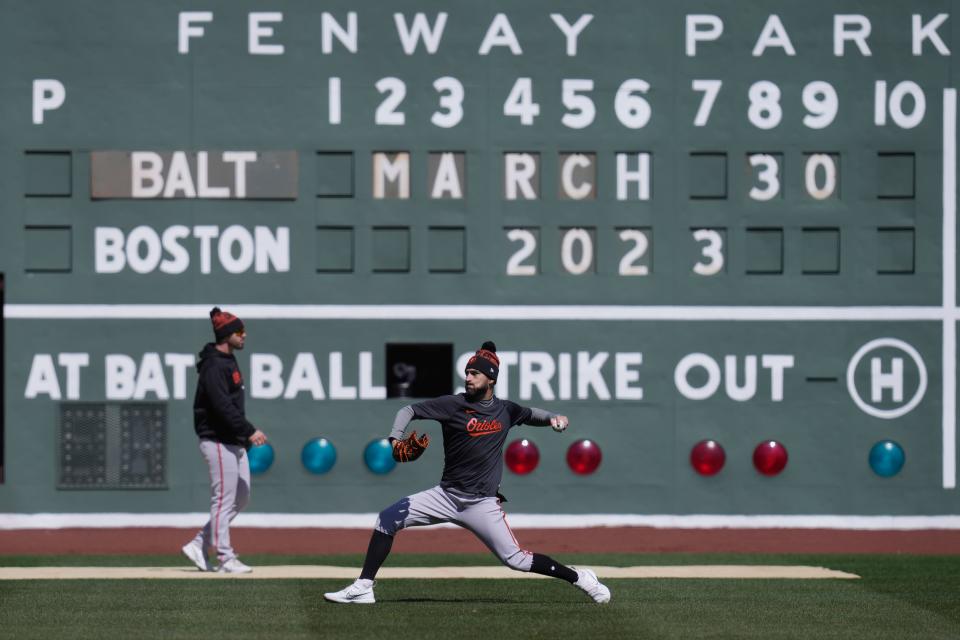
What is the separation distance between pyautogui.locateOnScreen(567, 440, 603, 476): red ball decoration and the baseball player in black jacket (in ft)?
14.9

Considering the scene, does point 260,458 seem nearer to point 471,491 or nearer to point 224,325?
point 224,325

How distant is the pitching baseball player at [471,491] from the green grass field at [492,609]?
0.30m

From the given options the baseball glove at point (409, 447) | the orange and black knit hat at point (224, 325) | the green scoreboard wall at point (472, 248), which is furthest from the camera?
the green scoreboard wall at point (472, 248)

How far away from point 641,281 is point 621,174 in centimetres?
110

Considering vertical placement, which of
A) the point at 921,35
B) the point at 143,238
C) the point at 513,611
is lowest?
the point at 513,611

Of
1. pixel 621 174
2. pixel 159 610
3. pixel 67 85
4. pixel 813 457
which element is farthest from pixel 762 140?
pixel 159 610

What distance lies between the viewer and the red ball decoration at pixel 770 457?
16656mm

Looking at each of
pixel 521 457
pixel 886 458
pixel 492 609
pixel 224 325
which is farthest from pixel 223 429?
pixel 886 458

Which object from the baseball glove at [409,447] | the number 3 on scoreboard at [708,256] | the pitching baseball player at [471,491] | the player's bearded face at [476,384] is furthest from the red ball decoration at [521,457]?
the baseball glove at [409,447]

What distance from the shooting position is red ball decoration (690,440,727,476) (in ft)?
54.7

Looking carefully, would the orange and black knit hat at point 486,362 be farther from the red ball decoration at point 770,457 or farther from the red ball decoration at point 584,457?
the red ball decoration at point 770,457

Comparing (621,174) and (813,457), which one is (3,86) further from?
(813,457)

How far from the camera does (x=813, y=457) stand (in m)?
16.8

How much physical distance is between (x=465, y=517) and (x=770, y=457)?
21.0 ft
